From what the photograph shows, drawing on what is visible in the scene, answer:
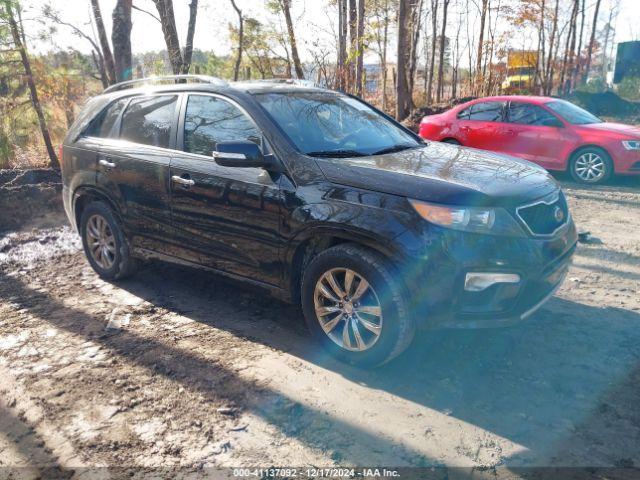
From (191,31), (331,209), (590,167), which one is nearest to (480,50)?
(191,31)

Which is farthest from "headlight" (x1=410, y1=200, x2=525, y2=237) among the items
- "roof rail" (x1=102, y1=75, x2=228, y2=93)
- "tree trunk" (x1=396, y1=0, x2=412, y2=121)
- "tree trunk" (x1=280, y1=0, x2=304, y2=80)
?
"tree trunk" (x1=280, y1=0, x2=304, y2=80)

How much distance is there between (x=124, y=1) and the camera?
10.2 m

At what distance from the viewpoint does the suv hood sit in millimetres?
3035

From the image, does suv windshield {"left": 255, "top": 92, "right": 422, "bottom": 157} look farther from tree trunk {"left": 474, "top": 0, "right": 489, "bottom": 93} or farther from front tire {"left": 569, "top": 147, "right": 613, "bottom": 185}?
tree trunk {"left": 474, "top": 0, "right": 489, "bottom": 93}

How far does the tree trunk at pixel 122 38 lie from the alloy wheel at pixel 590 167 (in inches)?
343

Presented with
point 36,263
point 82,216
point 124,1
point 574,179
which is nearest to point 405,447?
point 82,216

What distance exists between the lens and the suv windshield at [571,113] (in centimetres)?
907

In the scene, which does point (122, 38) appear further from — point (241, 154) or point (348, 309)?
point (348, 309)

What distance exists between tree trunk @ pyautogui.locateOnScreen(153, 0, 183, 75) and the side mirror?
10276mm

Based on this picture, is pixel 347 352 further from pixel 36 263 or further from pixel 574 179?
pixel 574 179

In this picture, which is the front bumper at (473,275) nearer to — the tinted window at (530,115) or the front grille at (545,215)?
the front grille at (545,215)

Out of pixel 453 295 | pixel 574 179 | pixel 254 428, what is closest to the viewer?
pixel 254 428

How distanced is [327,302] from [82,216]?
3.01 m

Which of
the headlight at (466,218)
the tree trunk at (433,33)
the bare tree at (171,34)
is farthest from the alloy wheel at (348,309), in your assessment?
the tree trunk at (433,33)
